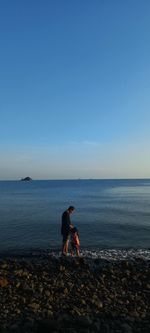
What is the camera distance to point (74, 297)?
14.6 meters

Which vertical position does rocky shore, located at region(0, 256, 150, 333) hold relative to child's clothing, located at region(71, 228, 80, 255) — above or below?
below

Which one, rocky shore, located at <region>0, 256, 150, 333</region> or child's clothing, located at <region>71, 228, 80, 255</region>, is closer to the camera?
rocky shore, located at <region>0, 256, 150, 333</region>

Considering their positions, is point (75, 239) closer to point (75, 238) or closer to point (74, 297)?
point (75, 238)

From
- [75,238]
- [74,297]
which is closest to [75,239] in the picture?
[75,238]

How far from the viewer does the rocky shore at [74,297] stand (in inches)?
457

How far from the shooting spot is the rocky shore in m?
11.6

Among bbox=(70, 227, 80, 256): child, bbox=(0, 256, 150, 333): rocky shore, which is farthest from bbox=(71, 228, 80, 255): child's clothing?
bbox=(0, 256, 150, 333): rocky shore

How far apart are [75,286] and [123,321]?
399 centimetres

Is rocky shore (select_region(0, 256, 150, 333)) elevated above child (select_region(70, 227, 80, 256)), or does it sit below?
below

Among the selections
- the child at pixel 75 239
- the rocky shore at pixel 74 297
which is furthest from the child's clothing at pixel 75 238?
the rocky shore at pixel 74 297

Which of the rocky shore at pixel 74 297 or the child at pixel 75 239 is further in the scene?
the child at pixel 75 239

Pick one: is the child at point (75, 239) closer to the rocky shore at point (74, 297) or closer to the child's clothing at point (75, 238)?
the child's clothing at point (75, 238)

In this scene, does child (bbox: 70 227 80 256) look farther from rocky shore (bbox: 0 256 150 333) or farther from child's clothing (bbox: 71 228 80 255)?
rocky shore (bbox: 0 256 150 333)

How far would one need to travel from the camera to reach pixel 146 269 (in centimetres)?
1962
